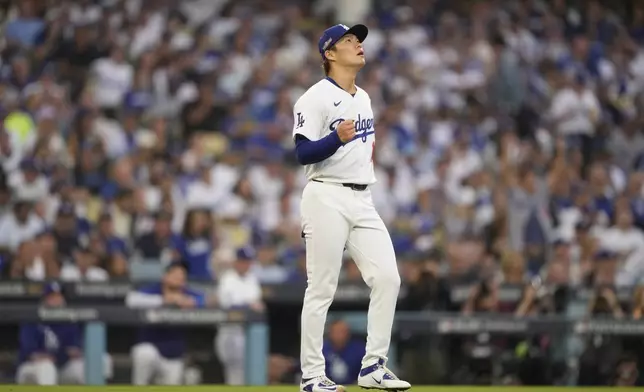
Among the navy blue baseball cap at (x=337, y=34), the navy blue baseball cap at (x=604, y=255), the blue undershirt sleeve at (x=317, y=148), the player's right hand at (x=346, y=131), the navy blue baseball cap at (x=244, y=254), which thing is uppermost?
the navy blue baseball cap at (x=337, y=34)

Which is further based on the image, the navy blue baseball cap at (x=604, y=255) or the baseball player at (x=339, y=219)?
the navy blue baseball cap at (x=604, y=255)

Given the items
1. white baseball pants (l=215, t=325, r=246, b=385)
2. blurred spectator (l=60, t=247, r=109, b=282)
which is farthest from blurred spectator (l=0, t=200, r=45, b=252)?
white baseball pants (l=215, t=325, r=246, b=385)

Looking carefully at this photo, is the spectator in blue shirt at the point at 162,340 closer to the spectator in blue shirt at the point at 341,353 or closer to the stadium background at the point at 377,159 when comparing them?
the stadium background at the point at 377,159

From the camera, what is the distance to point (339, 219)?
7.27m

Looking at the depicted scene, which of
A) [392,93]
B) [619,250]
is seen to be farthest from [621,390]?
[392,93]

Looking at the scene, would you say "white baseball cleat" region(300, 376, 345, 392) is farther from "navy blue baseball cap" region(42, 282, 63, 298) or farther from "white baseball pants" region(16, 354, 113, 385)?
"navy blue baseball cap" region(42, 282, 63, 298)

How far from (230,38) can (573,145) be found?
174 inches

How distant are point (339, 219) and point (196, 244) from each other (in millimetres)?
5705

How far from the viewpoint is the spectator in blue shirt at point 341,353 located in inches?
441

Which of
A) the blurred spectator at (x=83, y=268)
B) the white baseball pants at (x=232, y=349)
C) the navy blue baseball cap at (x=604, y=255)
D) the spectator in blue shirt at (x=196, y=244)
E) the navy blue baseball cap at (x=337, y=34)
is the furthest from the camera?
the navy blue baseball cap at (x=604, y=255)

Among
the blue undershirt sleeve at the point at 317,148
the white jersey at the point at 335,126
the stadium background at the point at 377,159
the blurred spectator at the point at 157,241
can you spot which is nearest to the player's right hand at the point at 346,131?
the blue undershirt sleeve at the point at 317,148

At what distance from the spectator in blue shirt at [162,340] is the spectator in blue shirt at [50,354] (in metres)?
0.46

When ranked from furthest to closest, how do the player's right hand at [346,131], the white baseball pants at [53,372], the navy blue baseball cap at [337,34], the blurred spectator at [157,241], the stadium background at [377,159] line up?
the blurred spectator at [157,241]
the stadium background at [377,159]
the white baseball pants at [53,372]
the navy blue baseball cap at [337,34]
the player's right hand at [346,131]

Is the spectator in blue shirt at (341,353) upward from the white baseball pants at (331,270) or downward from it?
downward
